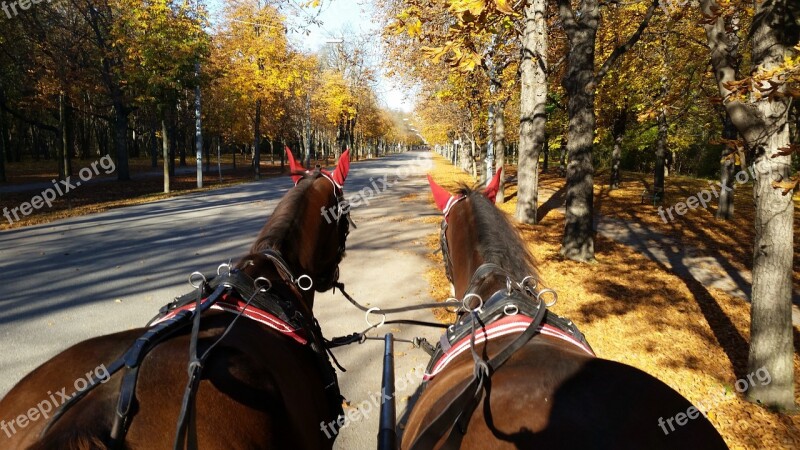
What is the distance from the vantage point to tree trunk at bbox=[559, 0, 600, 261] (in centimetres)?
819

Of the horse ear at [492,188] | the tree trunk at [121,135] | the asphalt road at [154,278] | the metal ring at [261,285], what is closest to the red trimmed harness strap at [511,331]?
the metal ring at [261,285]

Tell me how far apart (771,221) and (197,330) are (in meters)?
4.85

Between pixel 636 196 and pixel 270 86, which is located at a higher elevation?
pixel 270 86

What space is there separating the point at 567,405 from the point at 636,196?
20937mm

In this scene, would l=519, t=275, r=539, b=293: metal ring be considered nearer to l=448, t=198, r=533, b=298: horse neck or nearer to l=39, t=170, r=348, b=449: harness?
l=448, t=198, r=533, b=298: horse neck

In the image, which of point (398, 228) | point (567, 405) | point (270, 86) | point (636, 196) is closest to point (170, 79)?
point (270, 86)

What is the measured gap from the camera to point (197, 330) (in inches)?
59.7

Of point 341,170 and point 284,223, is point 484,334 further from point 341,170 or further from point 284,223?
point 341,170

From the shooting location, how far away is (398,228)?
12281mm

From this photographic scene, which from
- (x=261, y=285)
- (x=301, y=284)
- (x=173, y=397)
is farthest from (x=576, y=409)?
(x=301, y=284)

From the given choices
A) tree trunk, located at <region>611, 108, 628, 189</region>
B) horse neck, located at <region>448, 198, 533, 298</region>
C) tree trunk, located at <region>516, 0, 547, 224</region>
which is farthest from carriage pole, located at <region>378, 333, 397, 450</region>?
tree trunk, located at <region>611, 108, 628, 189</region>

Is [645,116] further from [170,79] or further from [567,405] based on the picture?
[170,79]

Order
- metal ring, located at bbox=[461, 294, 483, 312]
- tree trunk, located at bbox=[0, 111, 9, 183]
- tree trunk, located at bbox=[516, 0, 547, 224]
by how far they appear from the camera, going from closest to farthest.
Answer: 1. metal ring, located at bbox=[461, 294, 483, 312]
2. tree trunk, located at bbox=[516, 0, 547, 224]
3. tree trunk, located at bbox=[0, 111, 9, 183]

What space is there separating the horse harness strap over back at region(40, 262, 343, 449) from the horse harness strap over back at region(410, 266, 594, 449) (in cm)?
69
